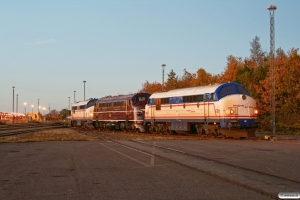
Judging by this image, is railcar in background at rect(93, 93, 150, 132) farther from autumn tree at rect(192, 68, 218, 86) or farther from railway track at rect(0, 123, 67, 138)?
autumn tree at rect(192, 68, 218, 86)

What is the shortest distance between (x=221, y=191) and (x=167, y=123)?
27.7m

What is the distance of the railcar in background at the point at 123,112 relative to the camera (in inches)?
1714

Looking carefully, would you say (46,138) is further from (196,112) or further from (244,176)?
(244,176)

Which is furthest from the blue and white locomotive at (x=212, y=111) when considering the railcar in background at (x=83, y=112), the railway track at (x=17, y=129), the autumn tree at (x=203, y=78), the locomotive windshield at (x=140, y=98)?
the autumn tree at (x=203, y=78)

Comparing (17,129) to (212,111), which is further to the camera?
(17,129)

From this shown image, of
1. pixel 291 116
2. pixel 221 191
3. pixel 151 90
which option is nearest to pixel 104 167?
pixel 221 191

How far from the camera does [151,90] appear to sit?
303ft

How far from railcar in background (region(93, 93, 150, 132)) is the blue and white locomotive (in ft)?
22.0

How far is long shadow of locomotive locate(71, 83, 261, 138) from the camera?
2873 centimetres

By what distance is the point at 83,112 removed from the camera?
204ft

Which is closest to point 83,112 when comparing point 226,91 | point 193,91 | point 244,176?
A: point 193,91

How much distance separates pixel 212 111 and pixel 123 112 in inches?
707

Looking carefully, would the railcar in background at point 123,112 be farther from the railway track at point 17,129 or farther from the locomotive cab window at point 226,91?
the locomotive cab window at point 226,91

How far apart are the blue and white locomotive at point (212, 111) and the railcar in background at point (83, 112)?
78.6 feet
